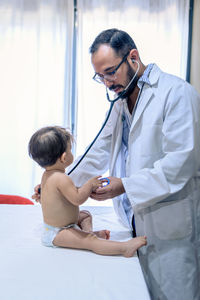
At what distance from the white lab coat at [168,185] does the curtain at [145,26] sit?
152 centimetres

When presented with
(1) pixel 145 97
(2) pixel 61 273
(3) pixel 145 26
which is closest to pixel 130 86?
(1) pixel 145 97

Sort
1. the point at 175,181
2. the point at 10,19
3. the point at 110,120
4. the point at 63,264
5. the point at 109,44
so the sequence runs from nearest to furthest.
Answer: the point at 63,264 < the point at 175,181 < the point at 109,44 < the point at 110,120 < the point at 10,19

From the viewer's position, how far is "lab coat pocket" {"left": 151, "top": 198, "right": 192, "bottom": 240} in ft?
3.83

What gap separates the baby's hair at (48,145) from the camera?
1.19 m

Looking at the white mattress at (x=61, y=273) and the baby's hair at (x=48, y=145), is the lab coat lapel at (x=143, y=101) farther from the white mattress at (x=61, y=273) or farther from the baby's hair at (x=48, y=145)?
the white mattress at (x=61, y=273)

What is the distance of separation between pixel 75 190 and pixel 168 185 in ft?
1.24

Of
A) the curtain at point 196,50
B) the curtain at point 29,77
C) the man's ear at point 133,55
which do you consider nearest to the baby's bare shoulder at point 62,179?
the man's ear at point 133,55

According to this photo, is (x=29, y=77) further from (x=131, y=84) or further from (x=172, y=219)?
(x=172, y=219)

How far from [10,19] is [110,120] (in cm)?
180

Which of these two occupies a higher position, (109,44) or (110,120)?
(109,44)

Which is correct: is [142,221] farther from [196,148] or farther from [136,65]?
[136,65]

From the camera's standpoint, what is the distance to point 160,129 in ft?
3.96

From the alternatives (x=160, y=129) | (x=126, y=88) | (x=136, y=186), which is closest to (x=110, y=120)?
(x=126, y=88)

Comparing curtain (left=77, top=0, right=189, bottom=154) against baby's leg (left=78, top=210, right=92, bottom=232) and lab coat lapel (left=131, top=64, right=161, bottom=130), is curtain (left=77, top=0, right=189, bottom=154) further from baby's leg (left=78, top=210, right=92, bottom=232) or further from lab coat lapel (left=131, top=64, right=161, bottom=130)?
baby's leg (left=78, top=210, right=92, bottom=232)
